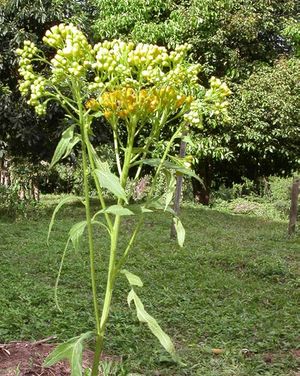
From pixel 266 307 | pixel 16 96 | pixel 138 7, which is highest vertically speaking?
pixel 138 7

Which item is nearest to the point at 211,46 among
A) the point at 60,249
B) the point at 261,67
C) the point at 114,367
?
the point at 261,67

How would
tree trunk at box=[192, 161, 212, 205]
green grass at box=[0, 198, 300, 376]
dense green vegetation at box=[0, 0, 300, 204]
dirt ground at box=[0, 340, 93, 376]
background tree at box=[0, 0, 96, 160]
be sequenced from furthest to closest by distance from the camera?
tree trunk at box=[192, 161, 212, 205]
dense green vegetation at box=[0, 0, 300, 204]
background tree at box=[0, 0, 96, 160]
green grass at box=[0, 198, 300, 376]
dirt ground at box=[0, 340, 93, 376]

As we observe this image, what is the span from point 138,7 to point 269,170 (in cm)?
446

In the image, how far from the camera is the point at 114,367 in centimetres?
251

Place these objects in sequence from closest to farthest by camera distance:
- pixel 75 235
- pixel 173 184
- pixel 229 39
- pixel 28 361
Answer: pixel 75 235
pixel 173 184
pixel 28 361
pixel 229 39

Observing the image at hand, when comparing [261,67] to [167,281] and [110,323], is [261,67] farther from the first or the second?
[110,323]

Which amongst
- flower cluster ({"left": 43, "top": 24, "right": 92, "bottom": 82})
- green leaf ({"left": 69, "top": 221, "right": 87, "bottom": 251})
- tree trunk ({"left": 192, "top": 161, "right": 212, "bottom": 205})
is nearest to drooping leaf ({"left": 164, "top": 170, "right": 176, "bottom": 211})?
green leaf ({"left": 69, "top": 221, "right": 87, "bottom": 251})

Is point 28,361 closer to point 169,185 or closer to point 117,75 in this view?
point 169,185

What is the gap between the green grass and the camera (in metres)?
2.96

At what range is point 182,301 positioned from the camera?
403cm

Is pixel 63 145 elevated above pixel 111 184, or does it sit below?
above

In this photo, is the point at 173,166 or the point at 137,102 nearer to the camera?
the point at 137,102

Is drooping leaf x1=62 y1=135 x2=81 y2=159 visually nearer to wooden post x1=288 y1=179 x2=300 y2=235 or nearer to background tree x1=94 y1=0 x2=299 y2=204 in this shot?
wooden post x1=288 y1=179 x2=300 y2=235

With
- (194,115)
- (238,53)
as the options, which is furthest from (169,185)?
(238,53)
